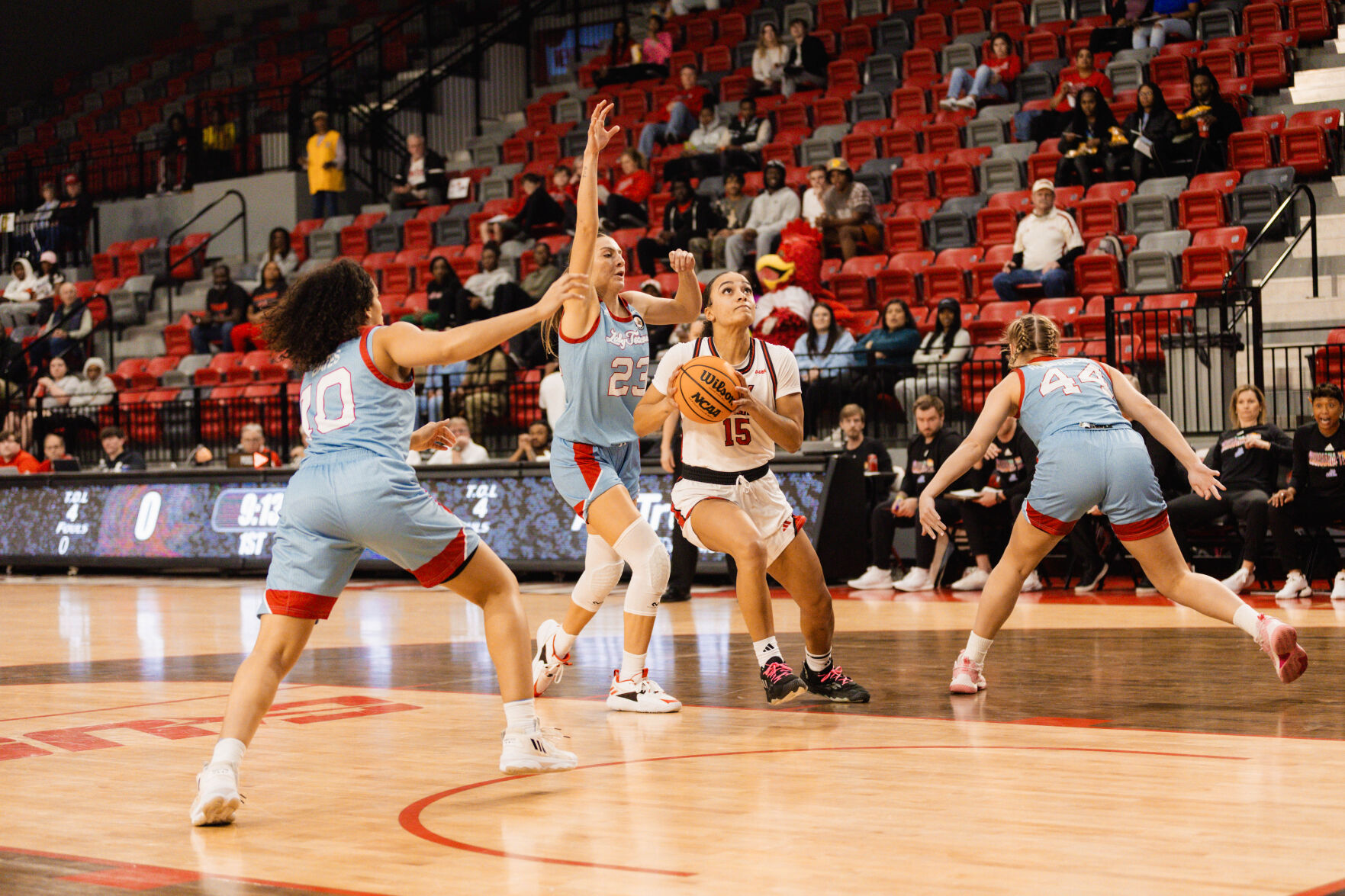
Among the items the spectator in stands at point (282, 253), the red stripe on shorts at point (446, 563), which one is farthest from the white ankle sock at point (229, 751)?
the spectator in stands at point (282, 253)

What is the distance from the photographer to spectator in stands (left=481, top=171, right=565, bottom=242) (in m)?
18.9

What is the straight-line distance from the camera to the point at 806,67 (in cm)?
1966

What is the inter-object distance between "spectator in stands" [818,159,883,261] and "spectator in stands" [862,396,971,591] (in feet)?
13.2

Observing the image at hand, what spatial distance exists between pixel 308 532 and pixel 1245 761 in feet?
9.66

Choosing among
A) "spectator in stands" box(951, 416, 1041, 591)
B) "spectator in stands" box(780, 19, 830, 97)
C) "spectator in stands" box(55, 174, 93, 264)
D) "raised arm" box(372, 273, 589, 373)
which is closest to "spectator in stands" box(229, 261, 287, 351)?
"spectator in stands" box(55, 174, 93, 264)

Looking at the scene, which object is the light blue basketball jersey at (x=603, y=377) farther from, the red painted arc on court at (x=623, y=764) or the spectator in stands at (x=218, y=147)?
the spectator in stands at (x=218, y=147)

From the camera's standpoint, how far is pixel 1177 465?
1177 centimetres

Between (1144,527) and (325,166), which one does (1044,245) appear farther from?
(325,166)

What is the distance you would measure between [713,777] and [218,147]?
21.7 metres

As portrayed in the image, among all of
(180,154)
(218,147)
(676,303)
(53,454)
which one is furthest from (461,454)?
(180,154)

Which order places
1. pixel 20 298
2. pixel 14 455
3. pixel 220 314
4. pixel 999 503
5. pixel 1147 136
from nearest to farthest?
pixel 999 503, pixel 1147 136, pixel 14 455, pixel 220 314, pixel 20 298

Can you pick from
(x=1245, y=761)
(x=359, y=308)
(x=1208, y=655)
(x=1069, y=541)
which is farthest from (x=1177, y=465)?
(x=359, y=308)

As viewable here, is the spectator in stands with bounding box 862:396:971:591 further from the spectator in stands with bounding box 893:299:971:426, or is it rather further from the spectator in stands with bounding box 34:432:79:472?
the spectator in stands with bounding box 34:432:79:472

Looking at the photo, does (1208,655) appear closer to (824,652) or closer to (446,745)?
(824,652)
